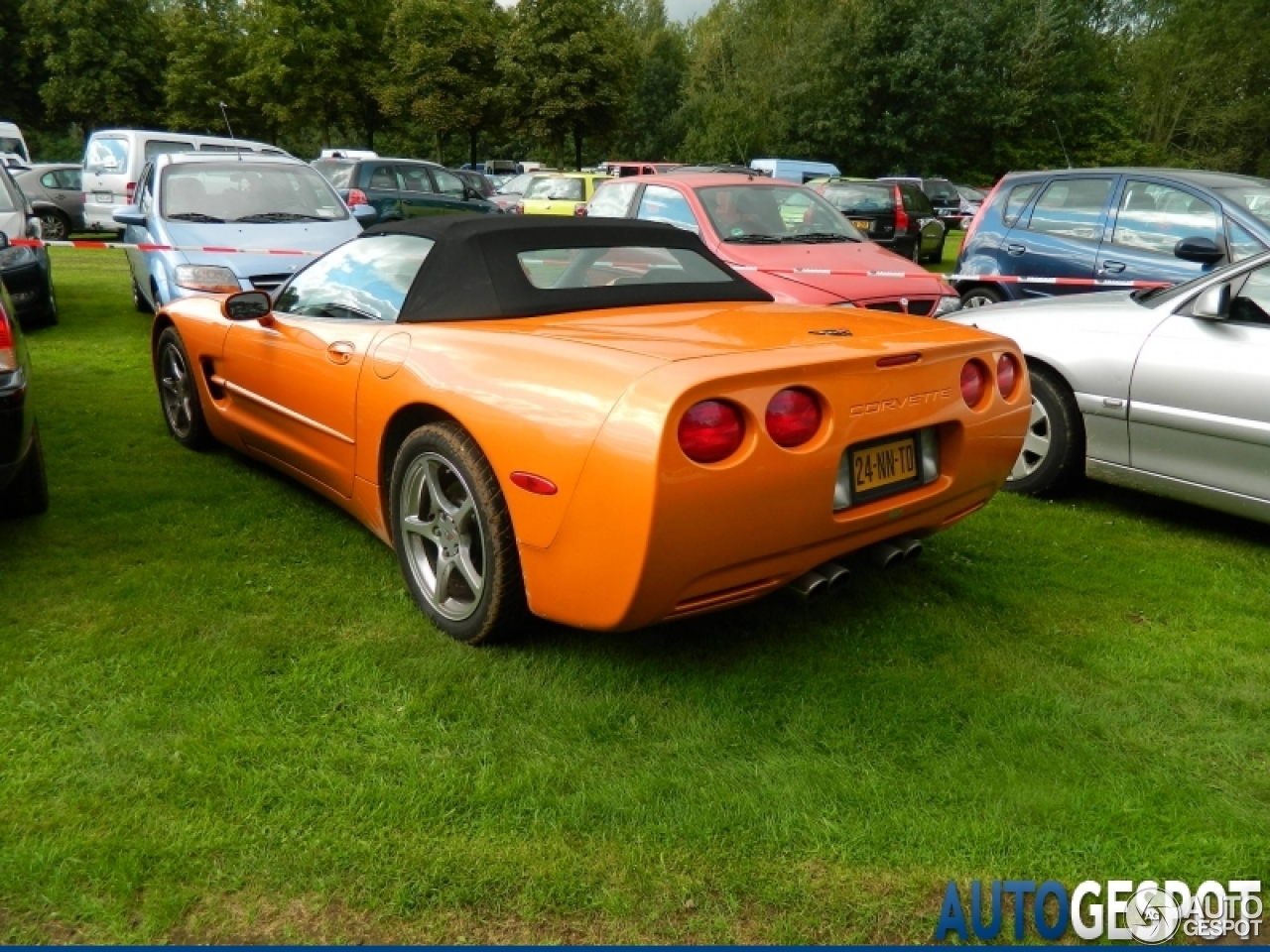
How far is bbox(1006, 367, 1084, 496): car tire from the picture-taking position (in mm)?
4938

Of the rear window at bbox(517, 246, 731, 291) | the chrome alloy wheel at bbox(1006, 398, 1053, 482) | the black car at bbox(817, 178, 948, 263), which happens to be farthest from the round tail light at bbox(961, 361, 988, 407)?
the black car at bbox(817, 178, 948, 263)

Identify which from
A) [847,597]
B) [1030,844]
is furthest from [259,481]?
[1030,844]

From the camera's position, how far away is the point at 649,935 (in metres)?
2.13

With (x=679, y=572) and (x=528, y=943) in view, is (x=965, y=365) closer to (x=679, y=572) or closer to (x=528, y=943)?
(x=679, y=572)

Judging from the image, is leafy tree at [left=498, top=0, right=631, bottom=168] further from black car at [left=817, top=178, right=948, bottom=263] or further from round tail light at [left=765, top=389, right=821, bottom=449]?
round tail light at [left=765, top=389, right=821, bottom=449]

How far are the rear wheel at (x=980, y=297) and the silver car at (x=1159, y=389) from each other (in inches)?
129

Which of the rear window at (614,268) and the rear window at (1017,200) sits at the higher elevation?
the rear window at (1017,200)

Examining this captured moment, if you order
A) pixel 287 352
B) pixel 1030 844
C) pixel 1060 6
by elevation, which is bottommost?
Result: pixel 1030 844

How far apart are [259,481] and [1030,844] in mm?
3869

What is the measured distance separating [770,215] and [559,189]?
9998mm

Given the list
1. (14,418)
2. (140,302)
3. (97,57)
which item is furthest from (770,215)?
(97,57)

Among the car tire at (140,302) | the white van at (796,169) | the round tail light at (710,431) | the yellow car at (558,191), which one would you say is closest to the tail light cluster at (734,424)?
the round tail light at (710,431)

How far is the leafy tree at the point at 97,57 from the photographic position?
43.4 metres

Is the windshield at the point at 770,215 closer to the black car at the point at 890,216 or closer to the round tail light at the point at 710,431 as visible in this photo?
the round tail light at the point at 710,431
